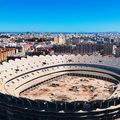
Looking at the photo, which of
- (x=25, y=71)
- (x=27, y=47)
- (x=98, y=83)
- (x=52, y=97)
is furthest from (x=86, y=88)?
(x=27, y=47)

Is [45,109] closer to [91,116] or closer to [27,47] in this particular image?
[91,116]

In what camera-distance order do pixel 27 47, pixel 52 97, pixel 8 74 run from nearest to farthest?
1. pixel 52 97
2. pixel 8 74
3. pixel 27 47

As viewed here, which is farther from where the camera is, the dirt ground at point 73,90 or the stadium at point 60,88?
the dirt ground at point 73,90

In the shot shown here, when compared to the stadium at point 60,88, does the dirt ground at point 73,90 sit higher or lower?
lower

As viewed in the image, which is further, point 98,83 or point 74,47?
point 74,47

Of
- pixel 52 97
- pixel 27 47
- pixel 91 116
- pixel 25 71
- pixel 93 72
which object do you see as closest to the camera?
pixel 91 116

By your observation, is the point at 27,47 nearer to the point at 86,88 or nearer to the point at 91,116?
the point at 86,88
